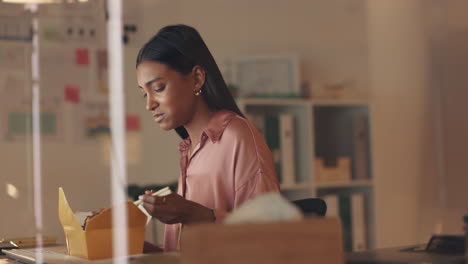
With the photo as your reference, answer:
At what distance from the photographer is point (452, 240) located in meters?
1.62

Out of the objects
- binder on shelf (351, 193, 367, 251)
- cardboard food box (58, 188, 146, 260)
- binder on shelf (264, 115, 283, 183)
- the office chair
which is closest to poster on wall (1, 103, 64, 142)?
binder on shelf (264, 115, 283, 183)

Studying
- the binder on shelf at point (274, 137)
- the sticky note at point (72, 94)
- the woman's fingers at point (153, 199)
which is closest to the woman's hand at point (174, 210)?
the woman's fingers at point (153, 199)

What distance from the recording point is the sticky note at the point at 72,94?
3813 mm

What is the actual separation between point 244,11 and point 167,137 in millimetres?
1010

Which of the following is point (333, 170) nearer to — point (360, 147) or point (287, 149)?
point (360, 147)

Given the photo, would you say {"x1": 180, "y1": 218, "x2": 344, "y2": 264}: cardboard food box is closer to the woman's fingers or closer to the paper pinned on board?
the paper pinned on board

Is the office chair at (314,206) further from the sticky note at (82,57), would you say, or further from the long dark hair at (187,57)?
the sticky note at (82,57)

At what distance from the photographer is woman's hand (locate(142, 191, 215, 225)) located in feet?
4.98

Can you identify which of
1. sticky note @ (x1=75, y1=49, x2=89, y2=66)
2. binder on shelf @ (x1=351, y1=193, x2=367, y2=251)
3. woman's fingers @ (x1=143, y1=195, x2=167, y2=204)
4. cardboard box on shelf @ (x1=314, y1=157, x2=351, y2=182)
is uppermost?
sticky note @ (x1=75, y1=49, x2=89, y2=66)

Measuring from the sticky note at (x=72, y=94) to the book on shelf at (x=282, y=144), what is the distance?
94 centimetres

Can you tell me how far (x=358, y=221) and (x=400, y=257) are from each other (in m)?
2.91

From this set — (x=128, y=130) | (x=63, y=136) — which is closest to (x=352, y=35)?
(x=128, y=130)

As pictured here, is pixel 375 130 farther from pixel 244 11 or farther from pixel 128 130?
pixel 128 130

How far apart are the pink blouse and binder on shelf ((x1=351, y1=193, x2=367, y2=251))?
2620mm
